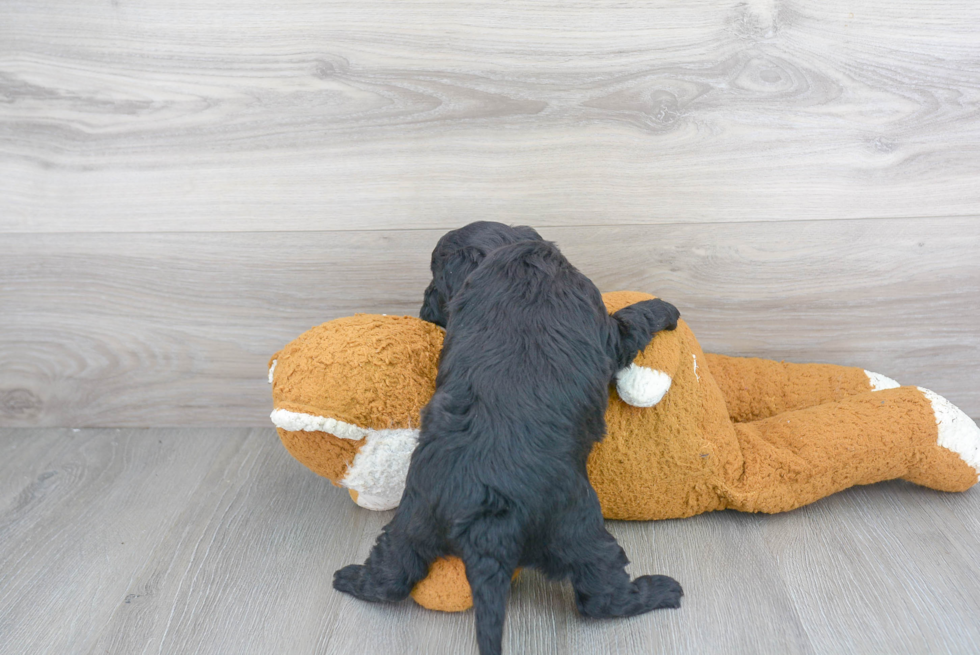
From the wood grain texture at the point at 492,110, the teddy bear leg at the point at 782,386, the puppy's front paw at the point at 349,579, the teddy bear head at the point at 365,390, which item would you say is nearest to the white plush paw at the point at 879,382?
the teddy bear leg at the point at 782,386

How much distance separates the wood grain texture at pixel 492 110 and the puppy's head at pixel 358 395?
375mm

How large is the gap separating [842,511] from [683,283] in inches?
19.2

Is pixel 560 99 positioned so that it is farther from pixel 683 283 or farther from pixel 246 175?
pixel 246 175

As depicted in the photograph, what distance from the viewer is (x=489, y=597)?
2.68 feet

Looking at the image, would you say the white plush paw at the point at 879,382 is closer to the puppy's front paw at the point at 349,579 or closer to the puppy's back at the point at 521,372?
the puppy's back at the point at 521,372

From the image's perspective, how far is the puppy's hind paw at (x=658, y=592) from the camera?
37.9 inches

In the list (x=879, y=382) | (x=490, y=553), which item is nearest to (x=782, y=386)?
(x=879, y=382)

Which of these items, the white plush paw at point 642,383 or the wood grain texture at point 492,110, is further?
the wood grain texture at point 492,110

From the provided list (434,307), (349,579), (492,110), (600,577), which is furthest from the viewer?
(492,110)

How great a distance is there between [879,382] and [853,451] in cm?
25

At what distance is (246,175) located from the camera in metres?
1.34

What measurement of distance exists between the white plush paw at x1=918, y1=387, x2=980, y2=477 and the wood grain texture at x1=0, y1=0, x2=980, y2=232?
0.39m

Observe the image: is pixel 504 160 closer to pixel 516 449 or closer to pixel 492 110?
pixel 492 110

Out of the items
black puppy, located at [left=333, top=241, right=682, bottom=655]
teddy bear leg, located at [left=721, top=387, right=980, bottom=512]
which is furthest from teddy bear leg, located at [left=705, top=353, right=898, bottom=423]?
black puppy, located at [left=333, top=241, right=682, bottom=655]
